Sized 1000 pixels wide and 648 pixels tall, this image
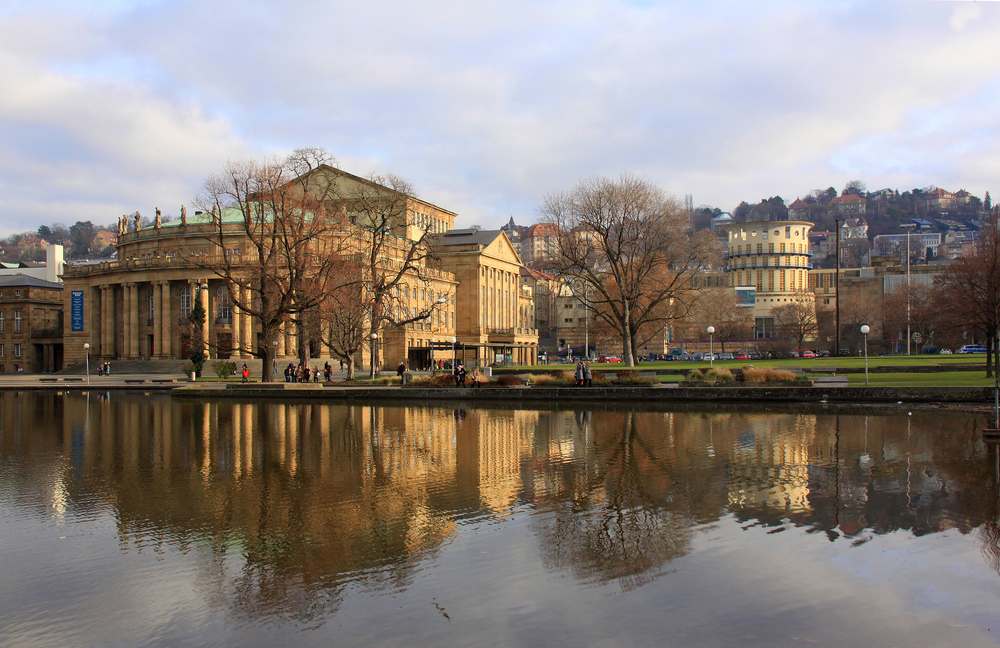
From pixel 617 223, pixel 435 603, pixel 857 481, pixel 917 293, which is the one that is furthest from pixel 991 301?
pixel 917 293

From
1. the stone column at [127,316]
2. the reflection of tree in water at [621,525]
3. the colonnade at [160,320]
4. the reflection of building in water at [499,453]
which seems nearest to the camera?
the reflection of tree in water at [621,525]

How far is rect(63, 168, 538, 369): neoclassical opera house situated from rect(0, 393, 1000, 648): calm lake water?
44.6 m

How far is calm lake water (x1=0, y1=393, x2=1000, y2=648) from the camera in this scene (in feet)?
21.3

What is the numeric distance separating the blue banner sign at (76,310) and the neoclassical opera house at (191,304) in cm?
9

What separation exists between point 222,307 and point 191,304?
2.79m

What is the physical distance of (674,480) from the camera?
12484 mm

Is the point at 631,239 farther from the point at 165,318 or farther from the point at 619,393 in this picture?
the point at 165,318

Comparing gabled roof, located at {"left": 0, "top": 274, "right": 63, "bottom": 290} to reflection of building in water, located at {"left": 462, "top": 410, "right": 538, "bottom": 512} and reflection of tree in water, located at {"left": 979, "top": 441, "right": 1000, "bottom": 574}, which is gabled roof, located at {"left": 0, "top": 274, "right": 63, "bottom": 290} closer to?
reflection of building in water, located at {"left": 462, "top": 410, "right": 538, "bottom": 512}

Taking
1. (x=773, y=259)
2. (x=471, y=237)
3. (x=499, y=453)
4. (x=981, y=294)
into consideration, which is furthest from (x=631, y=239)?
(x=773, y=259)

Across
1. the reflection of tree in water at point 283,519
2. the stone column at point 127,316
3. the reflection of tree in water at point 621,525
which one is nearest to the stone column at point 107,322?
the stone column at point 127,316

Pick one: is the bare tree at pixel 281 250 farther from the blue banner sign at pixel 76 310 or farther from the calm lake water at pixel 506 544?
the blue banner sign at pixel 76 310

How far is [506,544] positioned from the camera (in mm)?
8812

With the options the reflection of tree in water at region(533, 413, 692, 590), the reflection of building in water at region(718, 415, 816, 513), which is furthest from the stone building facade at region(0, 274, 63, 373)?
the reflection of tree in water at region(533, 413, 692, 590)

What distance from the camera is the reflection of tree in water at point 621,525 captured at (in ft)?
26.2
